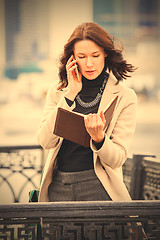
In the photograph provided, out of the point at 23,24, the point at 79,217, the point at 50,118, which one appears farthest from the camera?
the point at 23,24

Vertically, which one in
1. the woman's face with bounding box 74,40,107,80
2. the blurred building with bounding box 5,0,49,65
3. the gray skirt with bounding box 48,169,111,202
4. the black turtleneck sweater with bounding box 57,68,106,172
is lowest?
the gray skirt with bounding box 48,169,111,202

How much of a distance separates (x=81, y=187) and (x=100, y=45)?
0.61m

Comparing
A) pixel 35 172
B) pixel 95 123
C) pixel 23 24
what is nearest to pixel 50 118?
pixel 95 123

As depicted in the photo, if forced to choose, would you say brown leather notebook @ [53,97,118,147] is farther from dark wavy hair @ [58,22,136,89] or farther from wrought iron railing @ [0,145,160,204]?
wrought iron railing @ [0,145,160,204]

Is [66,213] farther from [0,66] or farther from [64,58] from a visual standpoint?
[0,66]

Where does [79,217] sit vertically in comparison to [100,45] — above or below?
below

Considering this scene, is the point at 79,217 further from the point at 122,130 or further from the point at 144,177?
the point at 144,177

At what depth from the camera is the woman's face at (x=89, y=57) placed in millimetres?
1646

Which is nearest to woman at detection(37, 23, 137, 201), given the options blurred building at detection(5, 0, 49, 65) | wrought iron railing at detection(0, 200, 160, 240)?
wrought iron railing at detection(0, 200, 160, 240)

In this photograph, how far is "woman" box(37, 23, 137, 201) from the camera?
165 cm

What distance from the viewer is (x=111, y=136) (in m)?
1.70

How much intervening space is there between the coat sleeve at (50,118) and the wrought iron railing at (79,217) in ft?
1.34

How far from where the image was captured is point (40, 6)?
34.6 ft

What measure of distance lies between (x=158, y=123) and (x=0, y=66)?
19.5 ft
